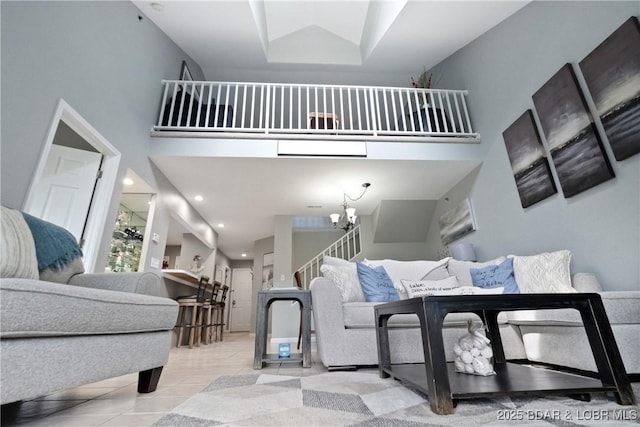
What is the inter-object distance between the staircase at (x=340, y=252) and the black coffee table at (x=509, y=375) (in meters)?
4.88

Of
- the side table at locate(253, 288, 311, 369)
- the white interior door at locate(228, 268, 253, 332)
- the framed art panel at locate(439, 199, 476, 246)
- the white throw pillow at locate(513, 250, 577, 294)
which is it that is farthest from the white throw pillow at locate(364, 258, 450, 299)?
the white interior door at locate(228, 268, 253, 332)

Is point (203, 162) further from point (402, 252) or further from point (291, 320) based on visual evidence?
point (402, 252)

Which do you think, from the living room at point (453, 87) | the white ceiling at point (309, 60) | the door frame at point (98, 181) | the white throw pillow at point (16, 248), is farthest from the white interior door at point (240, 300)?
the white throw pillow at point (16, 248)

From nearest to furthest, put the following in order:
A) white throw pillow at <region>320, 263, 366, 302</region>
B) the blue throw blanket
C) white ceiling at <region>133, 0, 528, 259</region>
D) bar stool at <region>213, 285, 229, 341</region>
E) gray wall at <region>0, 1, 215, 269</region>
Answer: the blue throw blanket < gray wall at <region>0, 1, 215, 269</region> < white throw pillow at <region>320, 263, 366, 302</region> < white ceiling at <region>133, 0, 528, 259</region> < bar stool at <region>213, 285, 229, 341</region>

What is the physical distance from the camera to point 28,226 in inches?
60.2

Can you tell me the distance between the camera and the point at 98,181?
306 centimetres

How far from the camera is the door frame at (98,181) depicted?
2.49 m

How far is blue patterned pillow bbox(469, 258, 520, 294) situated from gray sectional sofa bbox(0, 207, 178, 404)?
2776 mm

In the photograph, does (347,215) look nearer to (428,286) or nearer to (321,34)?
(428,286)

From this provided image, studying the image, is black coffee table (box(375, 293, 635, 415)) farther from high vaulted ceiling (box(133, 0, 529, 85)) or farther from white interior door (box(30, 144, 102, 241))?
high vaulted ceiling (box(133, 0, 529, 85))

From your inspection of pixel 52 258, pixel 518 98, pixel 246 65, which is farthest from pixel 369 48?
pixel 52 258

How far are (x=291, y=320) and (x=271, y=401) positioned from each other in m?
4.27

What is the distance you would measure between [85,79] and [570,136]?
14.8 ft

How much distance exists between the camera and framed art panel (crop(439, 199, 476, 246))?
14.3ft
